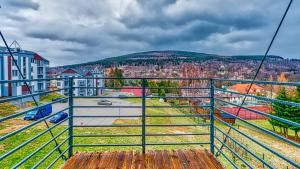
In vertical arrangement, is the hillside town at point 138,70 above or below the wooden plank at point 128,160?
above

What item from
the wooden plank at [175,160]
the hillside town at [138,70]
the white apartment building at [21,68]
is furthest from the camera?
the white apartment building at [21,68]

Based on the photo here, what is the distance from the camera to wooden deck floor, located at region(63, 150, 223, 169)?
285cm

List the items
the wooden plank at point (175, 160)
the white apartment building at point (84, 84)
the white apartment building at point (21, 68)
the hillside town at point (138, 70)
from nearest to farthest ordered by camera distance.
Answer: the wooden plank at point (175, 160) → the white apartment building at point (84, 84) → the hillside town at point (138, 70) → the white apartment building at point (21, 68)

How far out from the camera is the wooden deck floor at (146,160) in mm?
2852

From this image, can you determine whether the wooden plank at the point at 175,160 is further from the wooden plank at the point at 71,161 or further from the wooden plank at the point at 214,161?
the wooden plank at the point at 71,161

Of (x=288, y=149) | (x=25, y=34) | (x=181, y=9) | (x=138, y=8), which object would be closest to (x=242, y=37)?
(x=181, y=9)

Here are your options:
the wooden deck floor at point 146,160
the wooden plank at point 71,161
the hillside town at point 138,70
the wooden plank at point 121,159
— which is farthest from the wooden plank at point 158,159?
the hillside town at point 138,70

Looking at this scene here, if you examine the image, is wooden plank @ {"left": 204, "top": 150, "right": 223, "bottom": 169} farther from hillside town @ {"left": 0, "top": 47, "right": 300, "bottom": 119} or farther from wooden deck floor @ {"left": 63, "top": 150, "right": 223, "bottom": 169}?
hillside town @ {"left": 0, "top": 47, "right": 300, "bottom": 119}

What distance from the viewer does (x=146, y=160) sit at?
307cm

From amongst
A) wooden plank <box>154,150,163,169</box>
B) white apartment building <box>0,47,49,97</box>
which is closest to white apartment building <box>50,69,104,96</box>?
wooden plank <box>154,150,163,169</box>

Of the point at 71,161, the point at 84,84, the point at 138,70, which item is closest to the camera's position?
the point at 71,161

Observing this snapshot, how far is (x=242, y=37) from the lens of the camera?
5.57 meters

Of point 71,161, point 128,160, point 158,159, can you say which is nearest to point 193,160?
point 158,159

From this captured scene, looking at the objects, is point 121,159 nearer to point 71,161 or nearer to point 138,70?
point 71,161
